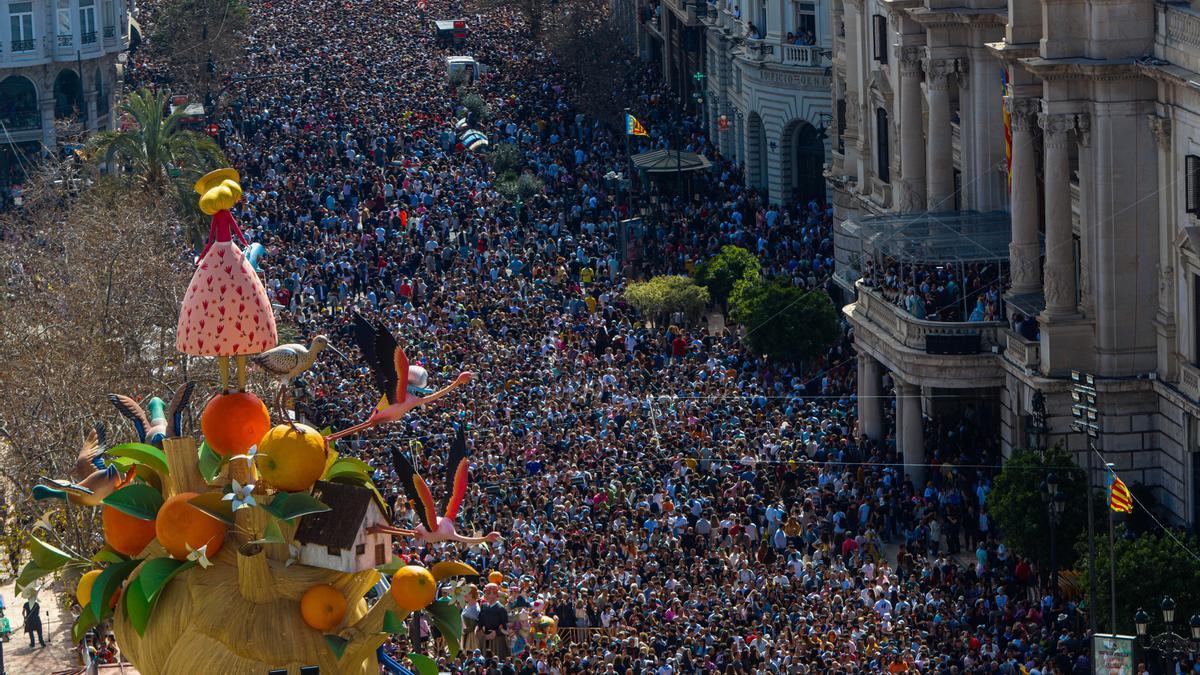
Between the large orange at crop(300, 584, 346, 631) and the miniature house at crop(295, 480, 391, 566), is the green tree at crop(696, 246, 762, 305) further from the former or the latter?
the large orange at crop(300, 584, 346, 631)

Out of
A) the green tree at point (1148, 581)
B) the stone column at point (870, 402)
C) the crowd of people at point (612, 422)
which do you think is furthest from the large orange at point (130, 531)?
the stone column at point (870, 402)

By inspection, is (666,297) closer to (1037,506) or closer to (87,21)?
(1037,506)

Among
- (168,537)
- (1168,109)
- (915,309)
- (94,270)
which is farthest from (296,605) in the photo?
(94,270)

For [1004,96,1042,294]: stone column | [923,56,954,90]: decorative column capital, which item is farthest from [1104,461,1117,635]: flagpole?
[923,56,954,90]: decorative column capital

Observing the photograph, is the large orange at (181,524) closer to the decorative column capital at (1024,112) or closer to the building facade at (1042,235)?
the building facade at (1042,235)

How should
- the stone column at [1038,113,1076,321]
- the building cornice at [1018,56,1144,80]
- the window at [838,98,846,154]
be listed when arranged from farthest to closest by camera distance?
1. the window at [838,98,846,154]
2. the stone column at [1038,113,1076,321]
3. the building cornice at [1018,56,1144,80]

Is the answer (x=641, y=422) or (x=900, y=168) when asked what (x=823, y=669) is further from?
(x=900, y=168)
